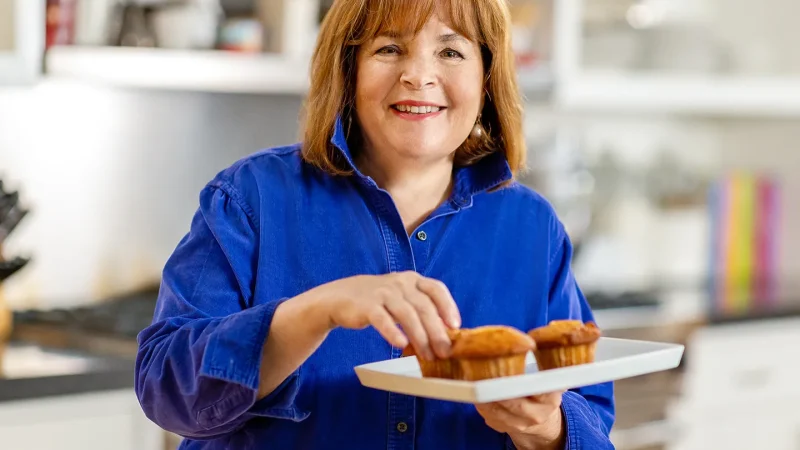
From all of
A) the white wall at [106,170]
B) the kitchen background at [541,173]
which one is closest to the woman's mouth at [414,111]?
the kitchen background at [541,173]

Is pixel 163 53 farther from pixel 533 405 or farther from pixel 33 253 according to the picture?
pixel 533 405

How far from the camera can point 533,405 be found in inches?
47.4

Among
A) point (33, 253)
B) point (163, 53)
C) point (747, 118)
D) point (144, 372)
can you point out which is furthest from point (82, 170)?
point (747, 118)

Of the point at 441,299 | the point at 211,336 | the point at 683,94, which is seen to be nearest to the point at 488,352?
the point at 441,299

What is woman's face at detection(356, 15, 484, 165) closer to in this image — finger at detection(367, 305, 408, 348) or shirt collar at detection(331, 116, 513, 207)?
shirt collar at detection(331, 116, 513, 207)

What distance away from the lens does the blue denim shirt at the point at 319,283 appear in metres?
1.22

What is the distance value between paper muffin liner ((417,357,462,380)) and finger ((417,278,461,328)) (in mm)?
109

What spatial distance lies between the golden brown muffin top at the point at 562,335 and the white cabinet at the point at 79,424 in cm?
105

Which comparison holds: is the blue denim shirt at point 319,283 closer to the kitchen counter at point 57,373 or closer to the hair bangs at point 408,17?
the hair bangs at point 408,17

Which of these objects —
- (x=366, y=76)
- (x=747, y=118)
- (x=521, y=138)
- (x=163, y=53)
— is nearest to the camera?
(x=366, y=76)

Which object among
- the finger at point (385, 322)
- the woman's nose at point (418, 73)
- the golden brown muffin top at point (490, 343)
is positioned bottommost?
the golden brown muffin top at point (490, 343)

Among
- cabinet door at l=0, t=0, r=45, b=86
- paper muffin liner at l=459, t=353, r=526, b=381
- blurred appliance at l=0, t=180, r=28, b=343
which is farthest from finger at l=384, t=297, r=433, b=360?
cabinet door at l=0, t=0, r=45, b=86

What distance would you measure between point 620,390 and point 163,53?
53.0 inches

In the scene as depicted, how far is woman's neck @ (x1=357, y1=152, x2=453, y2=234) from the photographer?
4.88ft
